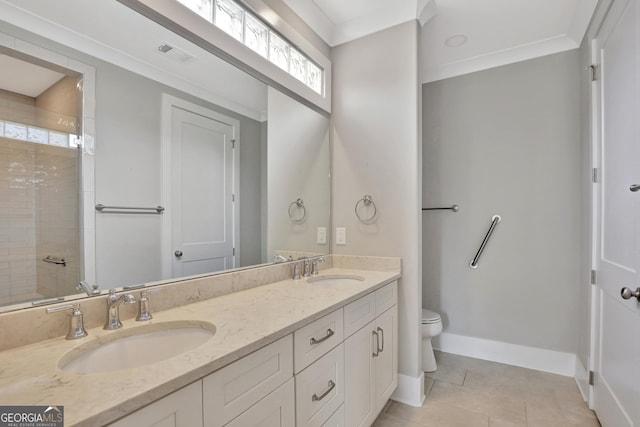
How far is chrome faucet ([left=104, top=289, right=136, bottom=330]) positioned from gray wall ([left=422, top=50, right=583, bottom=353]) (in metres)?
2.44

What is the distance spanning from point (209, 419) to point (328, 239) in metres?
1.59

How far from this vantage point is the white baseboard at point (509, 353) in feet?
7.68

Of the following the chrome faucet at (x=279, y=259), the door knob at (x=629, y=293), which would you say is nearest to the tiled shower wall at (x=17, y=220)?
the chrome faucet at (x=279, y=259)

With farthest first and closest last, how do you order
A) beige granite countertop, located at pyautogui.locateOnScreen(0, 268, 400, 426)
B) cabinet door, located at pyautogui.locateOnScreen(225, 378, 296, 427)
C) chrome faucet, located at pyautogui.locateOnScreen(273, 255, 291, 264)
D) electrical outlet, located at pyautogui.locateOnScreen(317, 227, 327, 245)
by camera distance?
electrical outlet, located at pyautogui.locateOnScreen(317, 227, 327, 245)
chrome faucet, located at pyautogui.locateOnScreen(273, 255, 291, 264)
cabinet door, located at pyautogui.locateOnScreen(225, 378, 296, 427)
beige granite countertop, located at pyautogui.locateOnScreen(0, 268, 400, 426)

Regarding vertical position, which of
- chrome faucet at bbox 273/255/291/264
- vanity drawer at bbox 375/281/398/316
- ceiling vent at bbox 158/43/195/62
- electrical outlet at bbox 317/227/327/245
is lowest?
vanity drawer at bbox 375/281/398/316

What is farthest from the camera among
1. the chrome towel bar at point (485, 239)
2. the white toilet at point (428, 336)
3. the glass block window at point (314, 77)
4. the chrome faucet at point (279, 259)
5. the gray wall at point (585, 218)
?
the chrome towel bar at point (485, 239)

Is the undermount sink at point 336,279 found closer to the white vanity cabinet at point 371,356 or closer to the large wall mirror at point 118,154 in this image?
the white vanity cabinet at point 371,356

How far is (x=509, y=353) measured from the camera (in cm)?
251

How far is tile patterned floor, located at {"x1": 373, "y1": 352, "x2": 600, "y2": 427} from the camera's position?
1.80 meters

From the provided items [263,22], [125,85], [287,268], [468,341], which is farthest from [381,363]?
[263,22]

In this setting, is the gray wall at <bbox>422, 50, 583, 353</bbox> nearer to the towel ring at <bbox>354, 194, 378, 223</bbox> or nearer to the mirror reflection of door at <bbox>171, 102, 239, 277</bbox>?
the towel ring at <bbox>354, 194, 378, 223</bbox>

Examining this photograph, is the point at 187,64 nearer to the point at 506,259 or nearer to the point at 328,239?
the point at 328,239

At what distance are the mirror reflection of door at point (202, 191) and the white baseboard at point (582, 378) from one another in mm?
2348

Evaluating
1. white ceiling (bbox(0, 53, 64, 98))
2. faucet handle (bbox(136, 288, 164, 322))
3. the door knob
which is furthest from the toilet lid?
white ceiling (bbox(0, 53, 64, 98))
